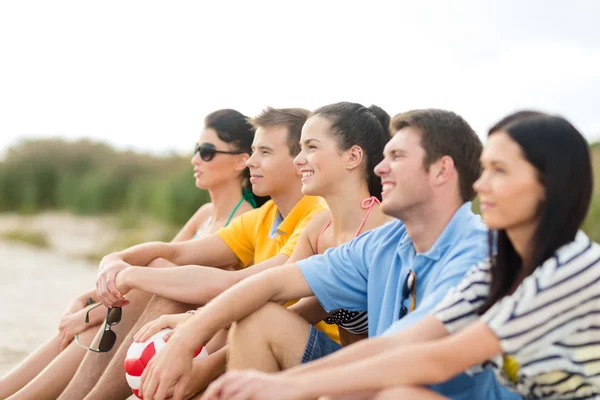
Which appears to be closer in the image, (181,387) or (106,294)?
(181,387)

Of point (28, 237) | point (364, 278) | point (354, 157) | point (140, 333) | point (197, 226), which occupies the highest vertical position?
point (354, 157)

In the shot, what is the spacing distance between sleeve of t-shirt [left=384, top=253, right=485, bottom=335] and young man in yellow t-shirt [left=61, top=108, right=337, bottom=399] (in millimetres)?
1133

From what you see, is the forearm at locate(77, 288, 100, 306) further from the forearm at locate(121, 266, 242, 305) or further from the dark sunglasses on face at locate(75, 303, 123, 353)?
the forearm at locate(121, 266, 242, 305)

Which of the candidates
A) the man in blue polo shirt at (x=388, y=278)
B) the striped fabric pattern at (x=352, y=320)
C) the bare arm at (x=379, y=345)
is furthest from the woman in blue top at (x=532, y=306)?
the striped fabric pattern at (x=352, y=320)

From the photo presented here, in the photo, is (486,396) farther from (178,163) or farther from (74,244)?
(178,163)

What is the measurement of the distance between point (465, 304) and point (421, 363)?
348 mm

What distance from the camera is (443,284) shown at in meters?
3.10

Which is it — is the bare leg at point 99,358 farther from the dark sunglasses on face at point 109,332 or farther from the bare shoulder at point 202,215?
the bare shoulder at point 202,215

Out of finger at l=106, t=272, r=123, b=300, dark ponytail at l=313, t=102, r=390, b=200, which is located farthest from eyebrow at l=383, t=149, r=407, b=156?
finger at l=106, t=272, r=123, b=300

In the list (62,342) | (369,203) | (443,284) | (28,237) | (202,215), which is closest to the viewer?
(443,284)

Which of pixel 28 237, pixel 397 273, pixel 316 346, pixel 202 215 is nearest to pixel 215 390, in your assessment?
pixel 316 346

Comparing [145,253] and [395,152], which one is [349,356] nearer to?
[395,152]

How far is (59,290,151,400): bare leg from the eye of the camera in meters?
4.54

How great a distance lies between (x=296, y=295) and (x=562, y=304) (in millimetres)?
1487
